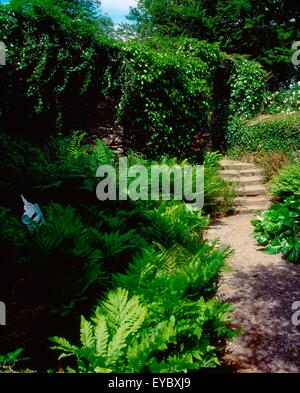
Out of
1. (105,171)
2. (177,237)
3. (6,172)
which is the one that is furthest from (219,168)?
(6,172)

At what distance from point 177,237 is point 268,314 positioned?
1.52 m

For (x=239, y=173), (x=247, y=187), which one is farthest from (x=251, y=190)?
(x=239, y=173)

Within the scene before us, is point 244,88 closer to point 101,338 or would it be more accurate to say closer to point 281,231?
point 281,231

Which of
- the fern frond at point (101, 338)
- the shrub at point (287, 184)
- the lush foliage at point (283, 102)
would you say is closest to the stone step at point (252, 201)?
the shrub at point (287, 184)

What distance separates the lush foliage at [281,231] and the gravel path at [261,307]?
162mm

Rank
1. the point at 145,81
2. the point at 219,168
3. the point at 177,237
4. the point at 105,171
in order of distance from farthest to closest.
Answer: the point at 219,168 → the point at 145,81 → the point at 105,171 → the point at 177,237

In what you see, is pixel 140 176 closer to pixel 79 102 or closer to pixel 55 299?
pixel 79 102

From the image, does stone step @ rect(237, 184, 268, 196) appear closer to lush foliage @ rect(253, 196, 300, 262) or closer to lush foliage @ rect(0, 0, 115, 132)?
lush foliage @ rect(253, 196, 300, 262)

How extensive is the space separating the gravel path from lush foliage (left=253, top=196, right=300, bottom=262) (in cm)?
16

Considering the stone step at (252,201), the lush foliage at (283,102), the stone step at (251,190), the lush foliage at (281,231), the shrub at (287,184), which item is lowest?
the lush foliage at (281,231)

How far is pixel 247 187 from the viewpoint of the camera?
29.6 feet

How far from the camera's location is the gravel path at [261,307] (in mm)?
3175

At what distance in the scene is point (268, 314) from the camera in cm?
389

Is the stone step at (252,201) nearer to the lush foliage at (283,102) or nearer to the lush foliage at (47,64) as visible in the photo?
the lush foliage at (47,64)
